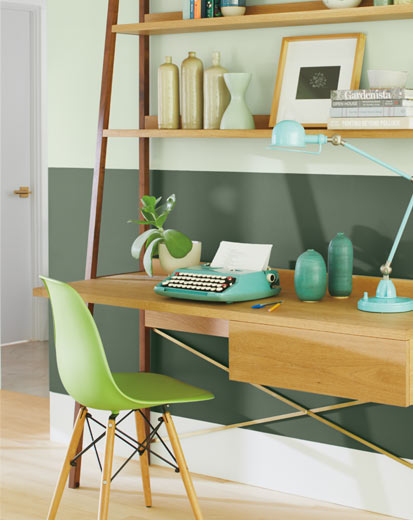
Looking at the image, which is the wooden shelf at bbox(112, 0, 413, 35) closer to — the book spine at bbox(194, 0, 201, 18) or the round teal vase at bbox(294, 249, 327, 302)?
the book spine at bbox(194, 0, 201, 18)

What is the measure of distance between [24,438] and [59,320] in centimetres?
141

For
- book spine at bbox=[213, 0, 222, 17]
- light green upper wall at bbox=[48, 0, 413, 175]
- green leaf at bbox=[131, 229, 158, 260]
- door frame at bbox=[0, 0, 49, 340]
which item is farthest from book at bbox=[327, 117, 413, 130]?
door frame at bbox=[0, 0, 49, 340]

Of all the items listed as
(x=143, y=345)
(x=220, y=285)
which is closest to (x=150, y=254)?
(x=220, y=285)

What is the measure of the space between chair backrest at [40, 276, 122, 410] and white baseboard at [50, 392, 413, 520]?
0.90 meters

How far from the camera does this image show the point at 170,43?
11.2 feet

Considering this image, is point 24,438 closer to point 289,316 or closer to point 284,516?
point 284,516

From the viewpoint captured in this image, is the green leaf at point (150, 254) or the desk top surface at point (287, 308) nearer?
the desk top surface at point (287, 308)

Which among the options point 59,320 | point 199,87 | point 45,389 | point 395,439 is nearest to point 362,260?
point 395,439

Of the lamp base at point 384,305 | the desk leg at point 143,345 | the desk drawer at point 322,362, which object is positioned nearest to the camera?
the desk drawer at point 322,362

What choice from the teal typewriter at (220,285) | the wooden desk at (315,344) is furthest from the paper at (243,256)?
the wooden desk at (315,344)

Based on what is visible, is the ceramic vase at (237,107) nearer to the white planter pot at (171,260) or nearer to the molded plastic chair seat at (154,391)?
the white planter pot at (171,260)

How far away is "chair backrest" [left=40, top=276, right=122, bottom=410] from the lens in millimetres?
2553

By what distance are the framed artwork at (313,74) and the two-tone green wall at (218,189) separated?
2.1 inches

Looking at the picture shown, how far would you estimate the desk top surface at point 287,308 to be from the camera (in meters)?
2.36
